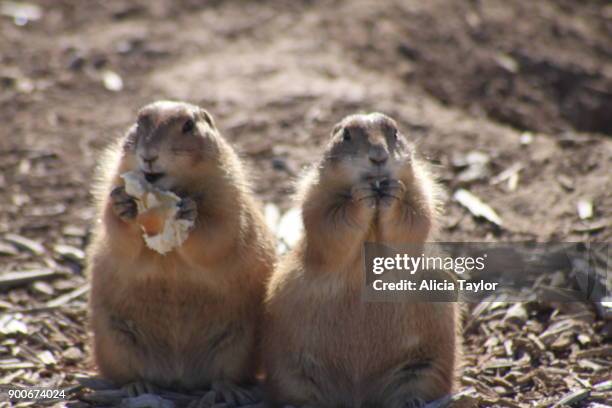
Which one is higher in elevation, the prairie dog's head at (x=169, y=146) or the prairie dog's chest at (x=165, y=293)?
the prairie dog's head at (x=169, y=146)

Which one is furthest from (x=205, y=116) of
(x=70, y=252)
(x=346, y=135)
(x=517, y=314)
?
(x=517, y=314)

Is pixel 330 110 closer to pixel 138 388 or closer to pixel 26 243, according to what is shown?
pixel 26 243

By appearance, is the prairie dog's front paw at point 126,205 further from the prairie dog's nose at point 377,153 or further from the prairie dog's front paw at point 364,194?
the prairie dog's nose at point 377,153

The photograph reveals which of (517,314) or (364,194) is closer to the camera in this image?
(364,194)

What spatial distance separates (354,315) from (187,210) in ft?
3.86

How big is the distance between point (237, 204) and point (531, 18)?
631cm

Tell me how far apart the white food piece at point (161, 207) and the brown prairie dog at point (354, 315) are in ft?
2.42

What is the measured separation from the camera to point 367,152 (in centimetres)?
579

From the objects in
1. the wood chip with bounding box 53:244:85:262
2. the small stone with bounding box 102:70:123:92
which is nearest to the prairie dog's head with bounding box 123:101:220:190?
the wood chip with bounding box 53:244:85:262

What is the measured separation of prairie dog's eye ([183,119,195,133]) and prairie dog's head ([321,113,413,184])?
874mm

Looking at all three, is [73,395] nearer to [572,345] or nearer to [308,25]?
[572,345]

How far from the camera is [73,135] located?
31.0ft

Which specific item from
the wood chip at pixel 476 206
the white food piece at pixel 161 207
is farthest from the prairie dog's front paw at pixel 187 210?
the wood chip at pixel 476 206

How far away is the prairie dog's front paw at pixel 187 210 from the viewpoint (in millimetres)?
5945
